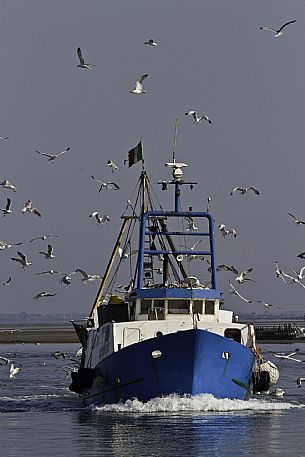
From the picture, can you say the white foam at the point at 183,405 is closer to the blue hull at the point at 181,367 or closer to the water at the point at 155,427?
the water at the point at 155,427

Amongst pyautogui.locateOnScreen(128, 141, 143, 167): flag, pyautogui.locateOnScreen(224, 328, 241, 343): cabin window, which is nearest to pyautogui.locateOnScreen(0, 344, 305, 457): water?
pyautogui.locateOnScreen(224, 328, 241, 343): cabin window

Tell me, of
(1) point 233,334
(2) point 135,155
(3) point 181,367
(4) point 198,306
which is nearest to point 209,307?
(4) point 198,306

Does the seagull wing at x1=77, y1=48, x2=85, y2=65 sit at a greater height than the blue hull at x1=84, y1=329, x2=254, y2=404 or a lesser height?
greater

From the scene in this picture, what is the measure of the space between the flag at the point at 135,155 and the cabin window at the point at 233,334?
7.69m

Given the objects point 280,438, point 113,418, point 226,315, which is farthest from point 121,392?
point 280,438

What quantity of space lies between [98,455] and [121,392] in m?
10.5

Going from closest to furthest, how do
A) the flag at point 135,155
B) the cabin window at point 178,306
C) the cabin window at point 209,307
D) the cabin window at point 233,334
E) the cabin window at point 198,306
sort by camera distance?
the cabin window at point 178,306, the cabin window at point 198,306, the cabin window at point 209,307, the cabin window at point 233,334, the flag at point 135,155

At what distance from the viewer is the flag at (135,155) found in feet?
165

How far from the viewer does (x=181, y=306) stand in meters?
45.8

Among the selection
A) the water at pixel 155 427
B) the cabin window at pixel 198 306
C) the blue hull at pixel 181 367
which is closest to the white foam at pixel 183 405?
the water at pixel 155 427

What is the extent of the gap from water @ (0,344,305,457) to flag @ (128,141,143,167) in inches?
347

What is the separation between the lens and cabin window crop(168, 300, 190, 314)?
45731 millimetres

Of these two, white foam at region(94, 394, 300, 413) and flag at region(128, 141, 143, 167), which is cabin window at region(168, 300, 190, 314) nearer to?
white foam at region(94, 394, 300, 413)

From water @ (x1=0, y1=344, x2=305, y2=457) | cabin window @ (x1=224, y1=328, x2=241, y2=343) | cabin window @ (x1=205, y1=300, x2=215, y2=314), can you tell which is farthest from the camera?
cabin window @ (x1=224, y1=328, x2=241, y2=343)
